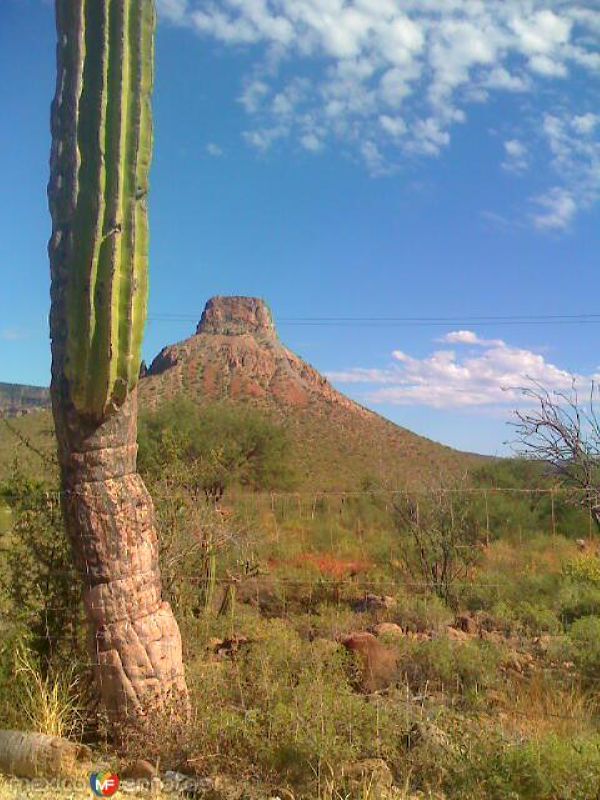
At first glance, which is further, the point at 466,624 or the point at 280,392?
the point at 280,392

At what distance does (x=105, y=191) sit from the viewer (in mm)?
6090

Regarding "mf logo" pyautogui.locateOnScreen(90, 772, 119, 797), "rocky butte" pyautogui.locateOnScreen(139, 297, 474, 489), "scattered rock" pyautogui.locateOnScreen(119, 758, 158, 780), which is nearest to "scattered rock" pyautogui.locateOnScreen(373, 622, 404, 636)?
"scattered rock" pyautogui.locateOnScreen(119, 758, 158, 780)

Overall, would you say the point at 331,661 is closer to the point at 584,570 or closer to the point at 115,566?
the point at 115,566

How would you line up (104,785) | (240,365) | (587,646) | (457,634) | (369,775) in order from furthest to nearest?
1. (240,365)
2. (457,634)
3. (587,646)
4. (369,775)
5. (104,785)

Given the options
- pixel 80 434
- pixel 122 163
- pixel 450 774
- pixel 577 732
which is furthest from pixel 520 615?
pixel 122 163

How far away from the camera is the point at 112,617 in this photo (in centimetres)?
600

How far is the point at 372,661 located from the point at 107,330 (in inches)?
165

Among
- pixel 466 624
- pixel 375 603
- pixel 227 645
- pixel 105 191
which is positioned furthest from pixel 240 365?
pixel 105 191

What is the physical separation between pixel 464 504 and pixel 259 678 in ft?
30.6

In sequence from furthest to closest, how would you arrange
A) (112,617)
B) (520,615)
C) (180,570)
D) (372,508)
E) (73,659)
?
(372,508)
(520,615)
(180,570)
(73,659)
(112,617)

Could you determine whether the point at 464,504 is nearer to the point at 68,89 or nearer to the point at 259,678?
the point at 259,678

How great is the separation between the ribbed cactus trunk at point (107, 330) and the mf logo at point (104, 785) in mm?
977

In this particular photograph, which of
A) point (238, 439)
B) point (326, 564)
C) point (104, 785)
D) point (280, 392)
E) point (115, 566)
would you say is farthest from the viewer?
point (280, 392)

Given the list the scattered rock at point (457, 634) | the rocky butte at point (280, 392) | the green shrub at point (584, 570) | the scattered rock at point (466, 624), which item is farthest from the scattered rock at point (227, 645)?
the rocky butte at point (280, 392)
